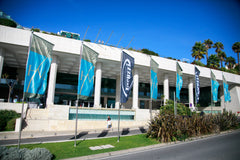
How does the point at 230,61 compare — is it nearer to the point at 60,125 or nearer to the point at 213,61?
the point at 213,61

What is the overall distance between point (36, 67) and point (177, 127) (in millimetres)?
11519

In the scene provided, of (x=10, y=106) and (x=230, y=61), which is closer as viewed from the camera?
(x=10, y=106)

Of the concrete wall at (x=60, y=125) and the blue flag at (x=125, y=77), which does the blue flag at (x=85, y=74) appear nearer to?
the blue flag at (x=125, y=77)

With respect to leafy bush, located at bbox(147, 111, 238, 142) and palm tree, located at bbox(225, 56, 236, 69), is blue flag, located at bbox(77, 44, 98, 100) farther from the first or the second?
palm tree, located at bbox(225, 56, 236, 69)

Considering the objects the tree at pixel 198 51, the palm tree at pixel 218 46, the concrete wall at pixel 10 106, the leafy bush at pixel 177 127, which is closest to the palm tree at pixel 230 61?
the palm tree at pixel 218 46

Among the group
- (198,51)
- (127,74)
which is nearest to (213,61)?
(198,51)

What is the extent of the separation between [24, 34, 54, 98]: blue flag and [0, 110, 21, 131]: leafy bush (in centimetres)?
856

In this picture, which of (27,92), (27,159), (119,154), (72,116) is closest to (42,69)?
(27,92)

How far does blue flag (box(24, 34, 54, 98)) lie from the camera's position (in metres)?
9.89

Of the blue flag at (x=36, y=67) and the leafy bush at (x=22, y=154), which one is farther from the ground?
the blue flag at (x=36, y=67)

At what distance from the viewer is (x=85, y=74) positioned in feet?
40.3

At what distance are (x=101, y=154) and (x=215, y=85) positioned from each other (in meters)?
25.9

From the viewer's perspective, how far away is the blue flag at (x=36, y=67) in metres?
9.89

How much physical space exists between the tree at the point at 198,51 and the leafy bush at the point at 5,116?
48.5 m
